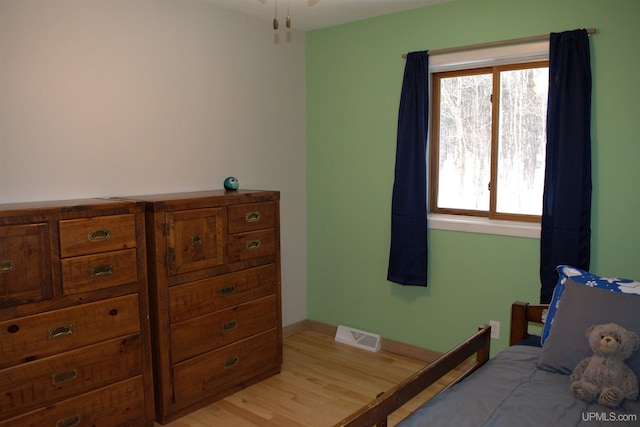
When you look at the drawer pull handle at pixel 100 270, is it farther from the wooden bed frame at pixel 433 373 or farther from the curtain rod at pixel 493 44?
the curtain rod at pixel 493 44

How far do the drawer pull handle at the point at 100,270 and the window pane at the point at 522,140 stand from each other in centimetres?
235

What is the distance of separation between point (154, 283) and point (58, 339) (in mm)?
523

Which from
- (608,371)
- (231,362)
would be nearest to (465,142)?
(608,371)

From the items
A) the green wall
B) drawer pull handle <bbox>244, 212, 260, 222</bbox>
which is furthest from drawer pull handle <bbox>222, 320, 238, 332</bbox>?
the green wall

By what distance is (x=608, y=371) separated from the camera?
183cm

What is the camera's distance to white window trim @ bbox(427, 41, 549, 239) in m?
3.05

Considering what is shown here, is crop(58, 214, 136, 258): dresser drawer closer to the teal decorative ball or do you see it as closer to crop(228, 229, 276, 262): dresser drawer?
crop(228, 229, 276, 262): dresser drawer

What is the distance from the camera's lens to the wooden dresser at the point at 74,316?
7.19 feet

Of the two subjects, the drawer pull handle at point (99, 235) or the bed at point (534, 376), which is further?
the drawer pull handle at point (99, 235)

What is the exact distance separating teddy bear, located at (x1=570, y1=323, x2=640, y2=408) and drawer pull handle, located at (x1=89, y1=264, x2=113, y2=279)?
6.69 ft

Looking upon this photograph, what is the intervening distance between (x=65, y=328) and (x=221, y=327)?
90 centimetres

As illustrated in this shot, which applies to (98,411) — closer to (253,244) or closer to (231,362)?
(231,362)

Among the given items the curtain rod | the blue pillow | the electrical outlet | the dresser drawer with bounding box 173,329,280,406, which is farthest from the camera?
the electrical outlet

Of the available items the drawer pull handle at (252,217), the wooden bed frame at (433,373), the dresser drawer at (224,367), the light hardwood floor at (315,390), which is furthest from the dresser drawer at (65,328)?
the wooden bed frame at (433,373)
